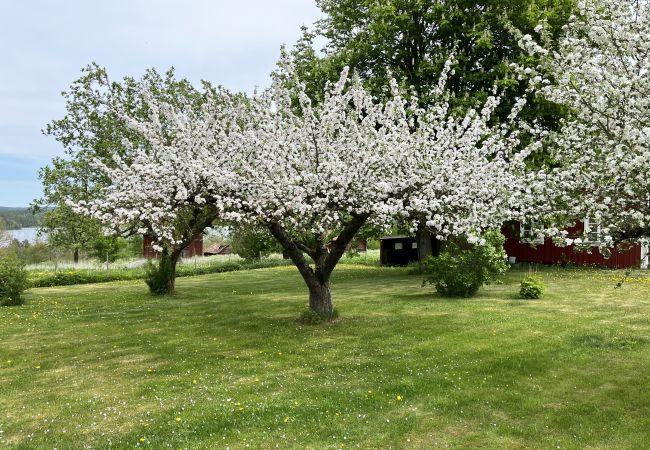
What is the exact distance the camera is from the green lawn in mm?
7418

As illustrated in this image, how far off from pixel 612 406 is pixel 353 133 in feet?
27.0

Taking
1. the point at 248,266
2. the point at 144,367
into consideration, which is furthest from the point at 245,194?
the point at 248,266

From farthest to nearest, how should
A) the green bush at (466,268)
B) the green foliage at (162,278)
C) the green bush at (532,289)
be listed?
1. the green foliage at (162,278)
2. the green bush at (466,268)
3. the green bush at (532,289)

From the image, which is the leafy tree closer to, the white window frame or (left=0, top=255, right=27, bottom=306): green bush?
(left=0, top=255, right=27, bottom=306): green bush

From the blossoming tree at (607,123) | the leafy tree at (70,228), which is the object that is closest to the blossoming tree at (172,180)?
the blossoming tree at (607,123)

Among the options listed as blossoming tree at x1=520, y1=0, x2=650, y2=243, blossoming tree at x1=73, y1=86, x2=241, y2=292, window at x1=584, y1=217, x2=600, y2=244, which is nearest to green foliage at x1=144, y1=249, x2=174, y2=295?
blossoming tree at x1=73, y1=86, x2=241, y2=292

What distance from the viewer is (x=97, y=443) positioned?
23.9 ft

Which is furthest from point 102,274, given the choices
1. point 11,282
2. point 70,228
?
point 11,282

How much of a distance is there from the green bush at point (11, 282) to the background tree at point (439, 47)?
675 inches

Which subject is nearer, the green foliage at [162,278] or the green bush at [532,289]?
the green bush at [532,289]

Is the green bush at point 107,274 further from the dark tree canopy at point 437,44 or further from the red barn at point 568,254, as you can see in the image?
the red barn at point 568,254

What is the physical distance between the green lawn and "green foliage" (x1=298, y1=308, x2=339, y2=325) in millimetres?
401

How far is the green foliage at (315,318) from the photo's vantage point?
606 inches

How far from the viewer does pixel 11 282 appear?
22.3m
